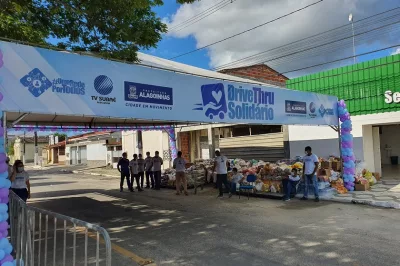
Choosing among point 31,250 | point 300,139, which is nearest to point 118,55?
point 31,250

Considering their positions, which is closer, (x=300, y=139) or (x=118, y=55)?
(x=118, y=55)

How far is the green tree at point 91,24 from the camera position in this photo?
801 centimetres

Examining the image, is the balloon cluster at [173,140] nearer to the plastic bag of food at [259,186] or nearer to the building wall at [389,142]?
the plastic bag of food at [259,186]

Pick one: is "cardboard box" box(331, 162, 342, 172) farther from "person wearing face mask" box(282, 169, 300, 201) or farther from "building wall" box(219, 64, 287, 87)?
"building wall" box(219, 64, 287, 87)

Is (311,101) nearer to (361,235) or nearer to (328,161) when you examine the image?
(328,161)

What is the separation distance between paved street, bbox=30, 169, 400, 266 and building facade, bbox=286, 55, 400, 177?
5890 millimetres

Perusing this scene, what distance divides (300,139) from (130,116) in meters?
11.9

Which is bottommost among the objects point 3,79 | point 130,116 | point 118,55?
point 130,116

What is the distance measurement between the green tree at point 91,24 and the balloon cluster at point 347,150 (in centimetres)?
744

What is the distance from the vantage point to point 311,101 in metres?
11.3

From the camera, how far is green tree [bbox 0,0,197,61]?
8008 millimetres

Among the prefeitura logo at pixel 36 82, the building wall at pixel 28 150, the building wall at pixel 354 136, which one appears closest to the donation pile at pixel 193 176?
the building wall at pixel 354 136

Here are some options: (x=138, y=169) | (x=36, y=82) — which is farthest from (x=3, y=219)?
(x=138, y=169)

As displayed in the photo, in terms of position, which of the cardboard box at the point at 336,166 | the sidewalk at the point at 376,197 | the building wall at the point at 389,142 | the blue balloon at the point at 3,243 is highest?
the building wall at the point at 389,142
